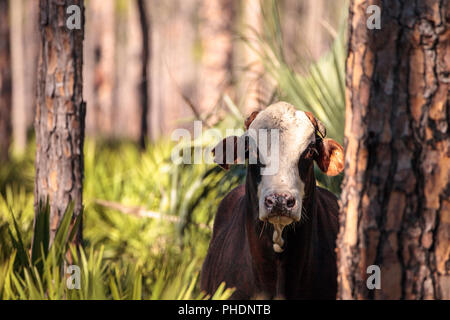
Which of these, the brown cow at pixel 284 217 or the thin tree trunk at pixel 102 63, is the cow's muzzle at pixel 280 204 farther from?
the thin tree trunk at pixel 102 63

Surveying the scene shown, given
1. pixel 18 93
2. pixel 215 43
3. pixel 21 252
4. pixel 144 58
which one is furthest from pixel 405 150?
pixel 18 93

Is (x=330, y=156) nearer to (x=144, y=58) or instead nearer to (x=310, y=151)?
(x=310, y=151)

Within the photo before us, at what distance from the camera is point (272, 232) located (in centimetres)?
381

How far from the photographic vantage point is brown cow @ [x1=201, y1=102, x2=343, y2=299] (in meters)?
3.50

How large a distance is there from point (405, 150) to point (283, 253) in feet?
4.23

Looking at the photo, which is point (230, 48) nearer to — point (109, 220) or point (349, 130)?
point (109, 220)

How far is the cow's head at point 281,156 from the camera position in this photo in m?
3.40

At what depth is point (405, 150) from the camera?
2801mm

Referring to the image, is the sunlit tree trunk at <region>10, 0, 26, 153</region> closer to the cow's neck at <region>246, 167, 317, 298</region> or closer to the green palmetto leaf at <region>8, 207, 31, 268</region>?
the green palmetto leaf at <region>8, 207, 31, 268</region>

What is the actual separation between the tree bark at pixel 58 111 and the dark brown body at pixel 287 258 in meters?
1.41

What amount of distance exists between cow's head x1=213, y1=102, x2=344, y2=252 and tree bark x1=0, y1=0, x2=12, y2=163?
28.1 ft

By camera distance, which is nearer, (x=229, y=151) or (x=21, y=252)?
(x=229, y=151)

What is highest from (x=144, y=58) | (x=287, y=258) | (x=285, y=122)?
(x=144, y=58)

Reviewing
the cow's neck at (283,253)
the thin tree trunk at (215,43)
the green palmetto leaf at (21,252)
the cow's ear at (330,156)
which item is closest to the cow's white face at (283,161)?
the cow's ear at (330,156)
